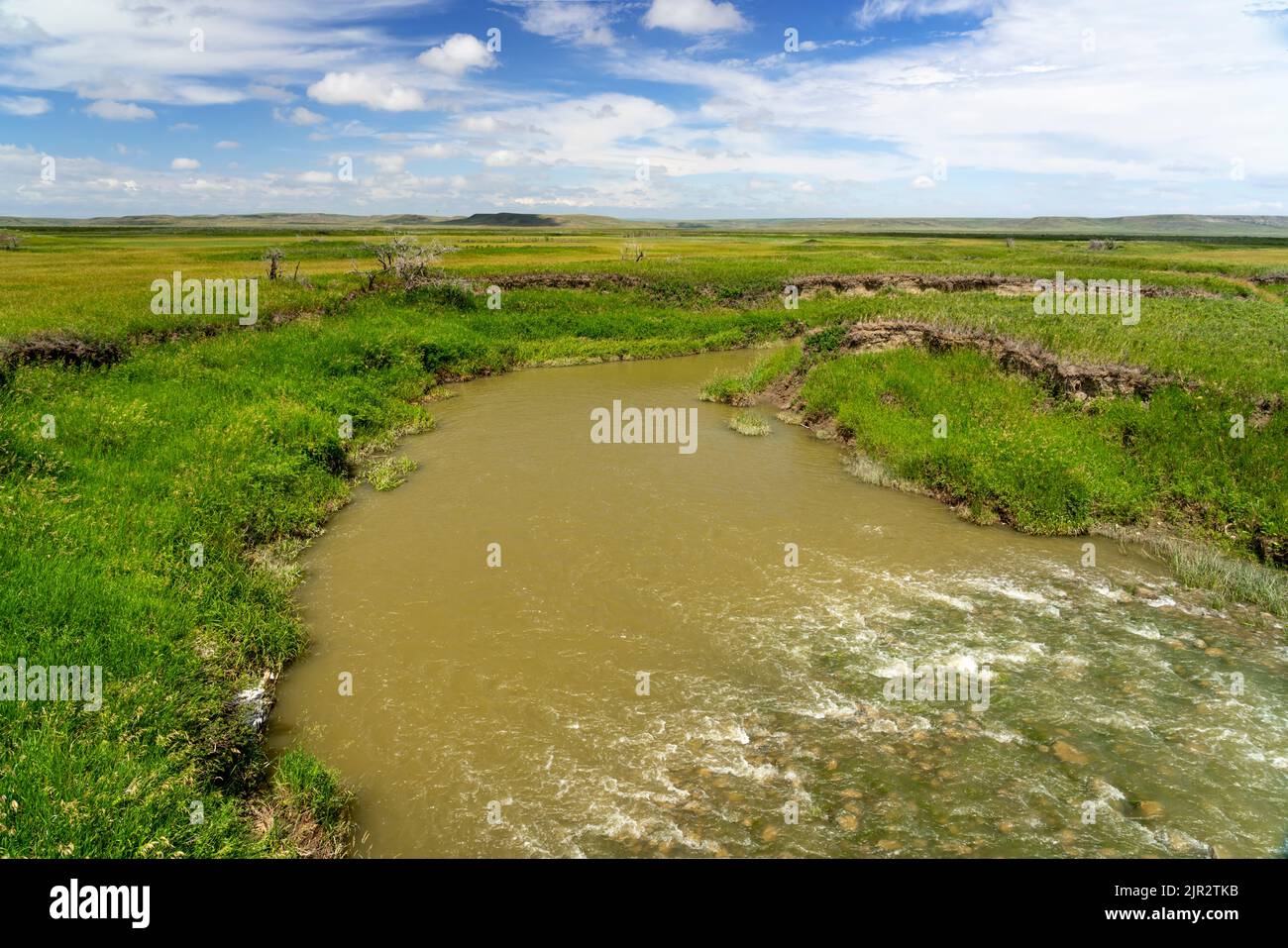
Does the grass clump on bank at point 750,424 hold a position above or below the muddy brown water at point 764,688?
above

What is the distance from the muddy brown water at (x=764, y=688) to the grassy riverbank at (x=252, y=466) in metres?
1.09

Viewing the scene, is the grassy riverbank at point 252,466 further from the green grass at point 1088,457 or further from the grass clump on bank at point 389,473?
the grass clump on bank at point 389,473

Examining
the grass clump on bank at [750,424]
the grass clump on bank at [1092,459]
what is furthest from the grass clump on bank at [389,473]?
the grass clump on bank at [1092,459]

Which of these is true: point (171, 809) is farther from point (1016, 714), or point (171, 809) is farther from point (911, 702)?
point (1016, 714)

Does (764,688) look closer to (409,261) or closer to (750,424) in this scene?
(750,424)

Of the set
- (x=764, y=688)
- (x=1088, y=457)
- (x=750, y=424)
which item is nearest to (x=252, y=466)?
(x=764, y=688)

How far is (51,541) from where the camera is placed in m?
8.98

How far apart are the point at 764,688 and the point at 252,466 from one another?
1142cm

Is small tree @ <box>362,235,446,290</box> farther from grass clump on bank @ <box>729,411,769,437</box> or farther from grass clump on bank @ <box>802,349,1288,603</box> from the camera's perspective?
grass clump on bank @ <box>802,349,1288,603</box>

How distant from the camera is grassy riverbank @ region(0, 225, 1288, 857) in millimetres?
6223

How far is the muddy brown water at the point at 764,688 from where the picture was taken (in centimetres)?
670

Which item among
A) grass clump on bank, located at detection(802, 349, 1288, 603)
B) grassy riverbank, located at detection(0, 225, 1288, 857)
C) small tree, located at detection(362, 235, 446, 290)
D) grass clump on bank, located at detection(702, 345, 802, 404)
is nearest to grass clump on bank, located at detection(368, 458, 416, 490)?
grassy riverbank, located at detection(0, 225, 1288, 857)

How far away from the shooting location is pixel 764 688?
28.9 ft

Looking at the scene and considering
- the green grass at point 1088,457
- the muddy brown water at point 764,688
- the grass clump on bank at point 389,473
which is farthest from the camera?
the grass clump on bank at point 389,473
